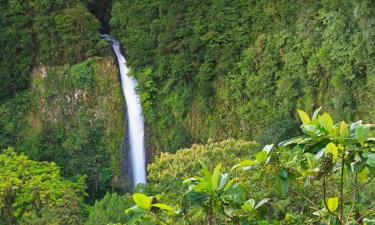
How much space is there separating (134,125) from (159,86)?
1265 mm

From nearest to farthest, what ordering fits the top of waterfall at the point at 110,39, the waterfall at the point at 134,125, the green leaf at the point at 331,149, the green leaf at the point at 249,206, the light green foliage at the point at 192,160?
the green leaf at the point at 331,149 < the green leaf at the point at 249,206 < the light green foliage at the point at 192,160 < the waterfall at the point at 134,125 < the top of waterfall at the point at 110,39

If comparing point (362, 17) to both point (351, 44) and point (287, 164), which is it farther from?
point (287, 164)

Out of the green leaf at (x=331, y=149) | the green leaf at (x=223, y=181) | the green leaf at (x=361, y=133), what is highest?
the green leaf at (x=361, y=133)

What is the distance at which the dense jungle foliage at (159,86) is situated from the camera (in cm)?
1234

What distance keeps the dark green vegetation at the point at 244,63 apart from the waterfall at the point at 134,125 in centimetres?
34

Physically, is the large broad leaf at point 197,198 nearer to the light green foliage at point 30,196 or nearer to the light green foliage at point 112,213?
the light green foliage at point 112,213

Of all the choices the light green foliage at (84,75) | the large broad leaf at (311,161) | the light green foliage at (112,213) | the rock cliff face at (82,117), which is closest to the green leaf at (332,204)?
the large broad leaf at (311,161)

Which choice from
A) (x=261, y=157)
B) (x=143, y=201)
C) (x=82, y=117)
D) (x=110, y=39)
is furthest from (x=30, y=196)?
(x=261, y=157)

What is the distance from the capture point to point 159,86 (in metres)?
16.3

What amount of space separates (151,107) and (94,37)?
8.24 feet

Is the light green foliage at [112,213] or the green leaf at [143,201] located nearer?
the green leaf at [143,201]

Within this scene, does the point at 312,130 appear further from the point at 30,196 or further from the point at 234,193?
the point at 30,196

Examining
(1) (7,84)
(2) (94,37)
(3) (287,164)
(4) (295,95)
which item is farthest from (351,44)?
(3) (287,164)

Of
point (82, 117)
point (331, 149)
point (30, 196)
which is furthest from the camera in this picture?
point (82, 117)
